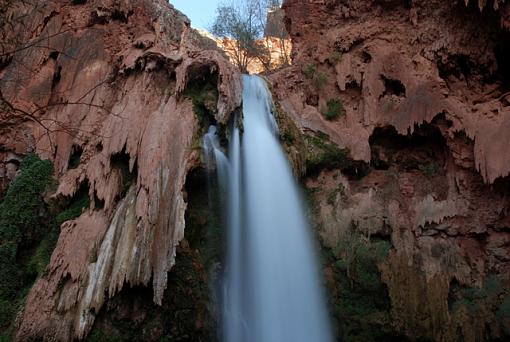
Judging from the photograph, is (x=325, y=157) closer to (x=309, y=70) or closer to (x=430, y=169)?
(x=430, y=169)

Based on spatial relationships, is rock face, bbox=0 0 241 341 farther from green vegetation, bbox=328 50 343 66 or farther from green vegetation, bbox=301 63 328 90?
green vegetation, bbox=328 50 343 66

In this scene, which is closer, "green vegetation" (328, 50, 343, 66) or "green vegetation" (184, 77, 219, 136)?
"green vegetation" (184, 77, 219, 136)

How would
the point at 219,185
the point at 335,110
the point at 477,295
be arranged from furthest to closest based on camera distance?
the point at 335,110 < the point at 219,185 < the point at 477,295

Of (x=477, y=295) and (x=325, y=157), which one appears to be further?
(x=325, y=157)

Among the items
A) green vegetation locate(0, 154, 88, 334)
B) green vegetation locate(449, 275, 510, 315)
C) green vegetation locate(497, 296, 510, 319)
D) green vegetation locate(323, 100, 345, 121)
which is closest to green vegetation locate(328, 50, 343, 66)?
green vegetation locate(323, 100, 345, 121)

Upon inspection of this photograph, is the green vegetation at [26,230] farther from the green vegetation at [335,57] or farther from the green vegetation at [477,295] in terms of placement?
the green vegetation at [477,295]

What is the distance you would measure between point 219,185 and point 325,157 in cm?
313

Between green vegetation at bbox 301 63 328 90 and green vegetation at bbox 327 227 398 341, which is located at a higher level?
green vegetation at bbox 301 63 328 90

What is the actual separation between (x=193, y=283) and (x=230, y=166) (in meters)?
2.70

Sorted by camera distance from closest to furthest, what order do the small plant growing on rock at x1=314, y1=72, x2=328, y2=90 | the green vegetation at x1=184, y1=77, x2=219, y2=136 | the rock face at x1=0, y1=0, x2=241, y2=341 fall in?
the rock face at x1=0, y1=0, x2=241, y2=341
the green vegetation at x1=184, y1=77, x2=219, y2=136
the small plant growing on rock at x1=314, y1=72, x2=328, y2=90

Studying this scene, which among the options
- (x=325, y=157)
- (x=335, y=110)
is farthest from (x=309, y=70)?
(x=325, y=157)

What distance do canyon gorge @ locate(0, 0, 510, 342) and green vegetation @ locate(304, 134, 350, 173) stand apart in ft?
0.12

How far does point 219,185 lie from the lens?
931 centimetres

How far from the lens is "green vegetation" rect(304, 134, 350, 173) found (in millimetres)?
10766
